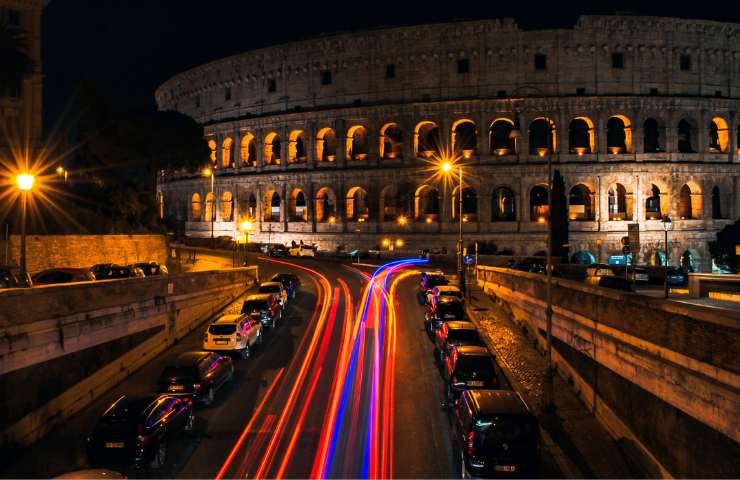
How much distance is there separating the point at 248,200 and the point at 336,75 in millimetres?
17289

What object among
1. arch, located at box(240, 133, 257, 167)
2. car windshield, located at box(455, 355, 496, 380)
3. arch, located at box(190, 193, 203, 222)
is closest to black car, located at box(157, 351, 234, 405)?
car windshield, located at box(455, 355, 496, 380)

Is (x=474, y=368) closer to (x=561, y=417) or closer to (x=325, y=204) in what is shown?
(x=561, y=417)

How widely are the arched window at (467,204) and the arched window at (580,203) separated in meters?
9.10

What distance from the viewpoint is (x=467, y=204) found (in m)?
56.3

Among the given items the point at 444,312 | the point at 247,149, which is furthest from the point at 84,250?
the point at 247,149

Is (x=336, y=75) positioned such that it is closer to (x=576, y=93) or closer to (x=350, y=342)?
(x=576, y=93)

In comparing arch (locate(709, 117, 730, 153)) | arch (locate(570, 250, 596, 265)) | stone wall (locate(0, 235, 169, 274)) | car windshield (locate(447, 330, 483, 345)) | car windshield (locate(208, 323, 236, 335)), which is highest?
arch (locate(709, 117, 730, 153))

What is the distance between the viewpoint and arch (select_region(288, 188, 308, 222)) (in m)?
62.2

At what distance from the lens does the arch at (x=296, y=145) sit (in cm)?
6088

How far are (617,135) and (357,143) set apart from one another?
26374 mm

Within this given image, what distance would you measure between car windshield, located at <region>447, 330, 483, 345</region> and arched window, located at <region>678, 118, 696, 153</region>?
149 ft

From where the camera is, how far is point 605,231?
174ft

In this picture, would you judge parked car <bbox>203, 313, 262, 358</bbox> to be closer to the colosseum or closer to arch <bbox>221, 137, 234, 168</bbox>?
the colosseum

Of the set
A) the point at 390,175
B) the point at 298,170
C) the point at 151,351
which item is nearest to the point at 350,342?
the point at 151,351
